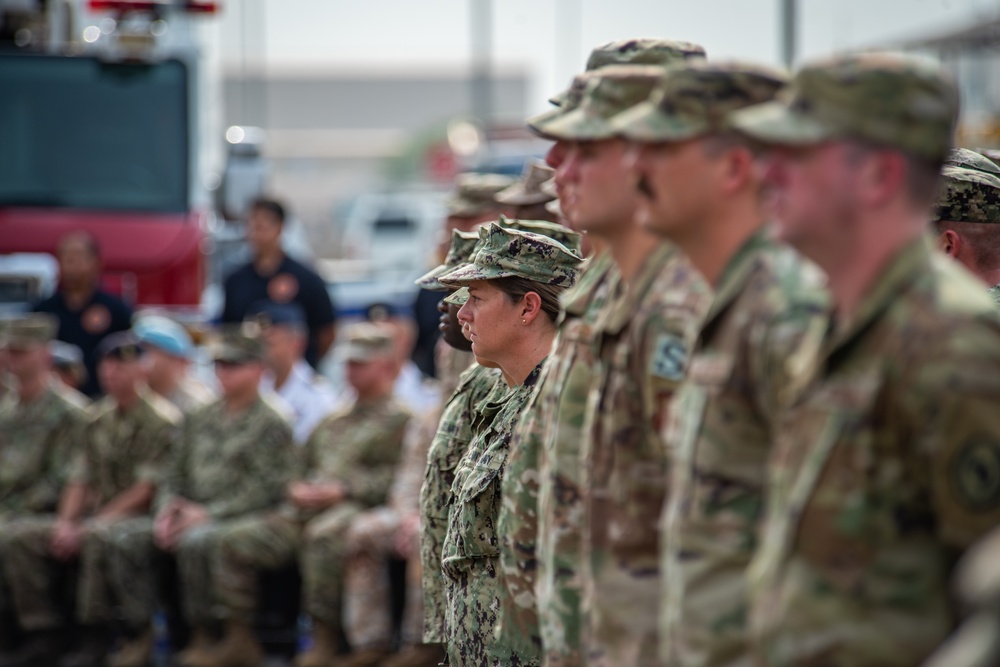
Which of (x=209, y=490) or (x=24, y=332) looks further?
(x=24, y=332)

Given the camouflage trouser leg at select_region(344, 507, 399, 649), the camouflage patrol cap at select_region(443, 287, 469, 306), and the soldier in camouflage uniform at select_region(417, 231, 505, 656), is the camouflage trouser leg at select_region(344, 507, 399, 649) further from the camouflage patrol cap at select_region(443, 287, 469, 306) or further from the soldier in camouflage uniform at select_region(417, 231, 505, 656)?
the camouflage patrol cap at select_region(443, 287, 469, 306)

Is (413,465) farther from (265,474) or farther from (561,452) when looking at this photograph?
(561,452)

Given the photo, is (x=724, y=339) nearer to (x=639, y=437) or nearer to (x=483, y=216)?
(x=639, y=437)

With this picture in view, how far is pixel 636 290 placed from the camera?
289cm

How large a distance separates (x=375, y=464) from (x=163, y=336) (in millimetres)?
1714

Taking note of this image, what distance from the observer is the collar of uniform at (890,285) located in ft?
7.12

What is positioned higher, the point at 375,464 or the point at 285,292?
the point at 285,292

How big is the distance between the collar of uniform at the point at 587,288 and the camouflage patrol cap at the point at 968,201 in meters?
1.44

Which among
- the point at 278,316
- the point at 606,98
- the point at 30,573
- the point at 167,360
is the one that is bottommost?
the point at 30,573

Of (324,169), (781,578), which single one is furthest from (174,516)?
(324,169)

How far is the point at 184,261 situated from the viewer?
10.8m

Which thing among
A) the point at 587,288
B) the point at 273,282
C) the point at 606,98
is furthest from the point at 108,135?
the point at 606,98

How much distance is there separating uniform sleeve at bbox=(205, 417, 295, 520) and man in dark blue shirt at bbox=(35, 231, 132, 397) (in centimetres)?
206

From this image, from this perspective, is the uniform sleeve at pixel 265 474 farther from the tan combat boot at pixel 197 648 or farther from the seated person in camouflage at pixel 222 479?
the tan combat boot at pixel 197 648
